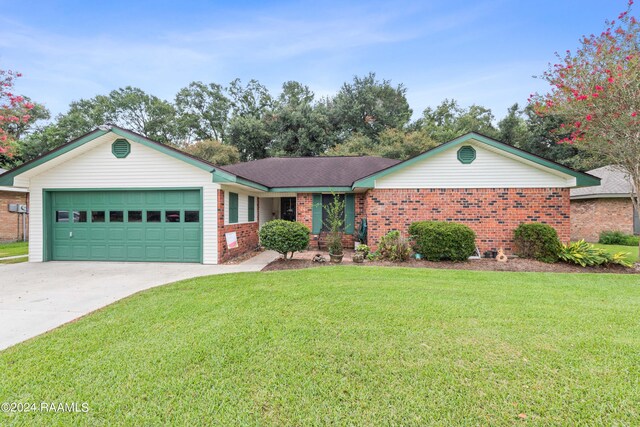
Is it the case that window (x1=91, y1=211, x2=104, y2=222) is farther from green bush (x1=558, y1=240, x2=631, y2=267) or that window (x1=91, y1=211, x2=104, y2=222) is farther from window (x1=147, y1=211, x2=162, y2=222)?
green bush (x1=558, y1=240, x2=631, y2=267)

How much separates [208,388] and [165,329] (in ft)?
5.07

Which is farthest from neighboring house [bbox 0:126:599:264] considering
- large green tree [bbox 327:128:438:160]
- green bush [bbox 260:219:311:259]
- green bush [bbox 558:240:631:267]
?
large green tree [bbox 327:128:438:160]

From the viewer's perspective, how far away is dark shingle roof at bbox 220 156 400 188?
11734 millimetres

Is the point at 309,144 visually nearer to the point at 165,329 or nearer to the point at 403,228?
the point at 403,228

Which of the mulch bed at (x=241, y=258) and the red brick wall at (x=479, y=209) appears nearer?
the mulch bed at (x=241, y=258)

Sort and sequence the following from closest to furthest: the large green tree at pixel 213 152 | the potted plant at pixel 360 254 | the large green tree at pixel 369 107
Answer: the potted plant at pixel 360 254 → the large green tree at pixel 213 152 → the large green tree at pixel 369 107

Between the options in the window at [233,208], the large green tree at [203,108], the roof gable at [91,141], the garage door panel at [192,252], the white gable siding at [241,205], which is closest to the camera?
the roof gable at [91,141]

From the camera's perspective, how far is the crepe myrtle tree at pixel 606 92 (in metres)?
7.14

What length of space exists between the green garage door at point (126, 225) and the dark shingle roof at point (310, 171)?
3.24 m

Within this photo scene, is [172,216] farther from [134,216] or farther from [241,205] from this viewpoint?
[241,205]

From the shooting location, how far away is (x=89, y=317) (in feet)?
13.5

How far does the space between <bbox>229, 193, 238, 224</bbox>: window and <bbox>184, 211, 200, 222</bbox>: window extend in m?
1.13

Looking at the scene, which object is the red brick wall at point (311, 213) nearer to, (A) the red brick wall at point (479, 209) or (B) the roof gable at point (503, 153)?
(A) the red brick wall at point (479, 209)

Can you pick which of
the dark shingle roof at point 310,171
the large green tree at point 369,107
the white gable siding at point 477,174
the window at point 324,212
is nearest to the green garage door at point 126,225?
the dark shingle roof at point 310,171
